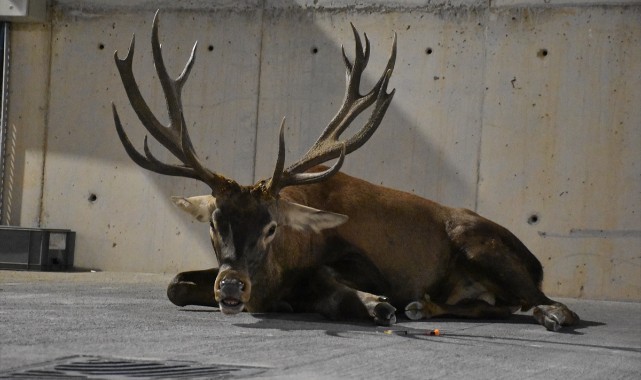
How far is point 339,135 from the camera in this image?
284 inches

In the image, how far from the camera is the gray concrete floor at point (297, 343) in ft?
14.1

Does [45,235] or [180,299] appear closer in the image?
[180,299]

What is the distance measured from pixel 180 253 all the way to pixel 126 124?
1281 millimetres

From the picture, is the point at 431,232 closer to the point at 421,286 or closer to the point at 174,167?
the point at 421,286

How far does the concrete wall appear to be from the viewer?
9.66m

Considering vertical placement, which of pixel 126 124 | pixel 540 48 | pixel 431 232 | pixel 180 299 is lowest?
pixel 180 299

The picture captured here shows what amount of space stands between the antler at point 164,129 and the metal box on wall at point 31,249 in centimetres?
407

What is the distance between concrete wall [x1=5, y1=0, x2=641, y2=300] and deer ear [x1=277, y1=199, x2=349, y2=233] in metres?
3.50

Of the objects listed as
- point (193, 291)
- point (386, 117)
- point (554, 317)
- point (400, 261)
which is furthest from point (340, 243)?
point (386, 117)

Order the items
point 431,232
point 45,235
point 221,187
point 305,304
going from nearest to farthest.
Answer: point 221,187, point 305,304, point 431,232, point 45,235

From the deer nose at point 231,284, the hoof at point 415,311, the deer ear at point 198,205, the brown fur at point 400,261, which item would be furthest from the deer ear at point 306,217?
the deer nose at point 231,284

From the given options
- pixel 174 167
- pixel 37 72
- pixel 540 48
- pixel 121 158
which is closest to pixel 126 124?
pixel 121 158

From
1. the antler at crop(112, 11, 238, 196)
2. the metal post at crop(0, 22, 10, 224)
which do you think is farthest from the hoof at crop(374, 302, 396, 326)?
the metal post at crop(0, 22, 10, 224)

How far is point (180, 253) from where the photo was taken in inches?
422
